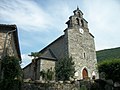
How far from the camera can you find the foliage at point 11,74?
10.9m

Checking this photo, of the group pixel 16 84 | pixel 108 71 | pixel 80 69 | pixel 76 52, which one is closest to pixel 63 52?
pixel 76 52

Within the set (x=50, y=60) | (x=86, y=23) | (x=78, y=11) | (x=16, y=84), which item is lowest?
(x=16, y=84)

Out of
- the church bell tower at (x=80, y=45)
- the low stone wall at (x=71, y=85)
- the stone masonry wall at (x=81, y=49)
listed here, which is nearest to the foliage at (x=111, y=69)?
the low stone wall at (x=71, y=85)

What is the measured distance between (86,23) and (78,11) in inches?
91.6

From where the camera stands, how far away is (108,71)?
1486 centimetres

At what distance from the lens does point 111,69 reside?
14.7 meters

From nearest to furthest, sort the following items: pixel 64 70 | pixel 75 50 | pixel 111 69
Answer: pixel 111 69 < pixel 64 70 < pixel 75 50

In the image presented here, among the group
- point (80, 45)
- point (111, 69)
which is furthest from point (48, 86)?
point (80, 45)

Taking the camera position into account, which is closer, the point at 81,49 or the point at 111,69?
the point at 111,69

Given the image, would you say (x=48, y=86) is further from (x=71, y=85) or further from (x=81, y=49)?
(x=81, y=49)

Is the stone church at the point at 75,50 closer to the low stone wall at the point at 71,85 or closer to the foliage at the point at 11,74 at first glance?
the low stone wall at the point at 71,85

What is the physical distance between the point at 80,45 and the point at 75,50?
4.67 ft

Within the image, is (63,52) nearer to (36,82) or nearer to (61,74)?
(61,74)

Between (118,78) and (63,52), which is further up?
(63,52)
